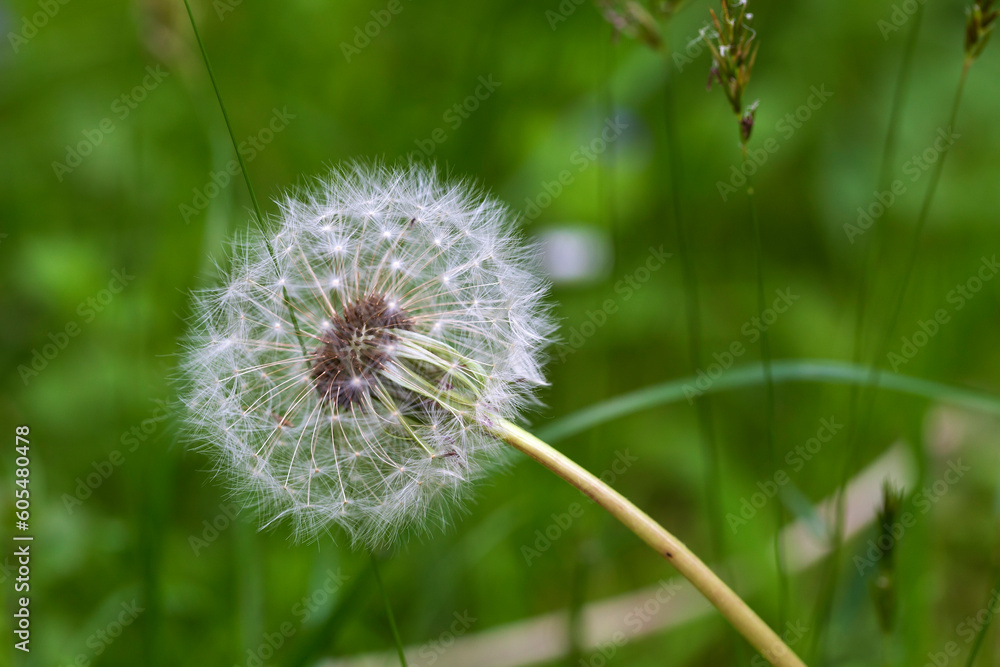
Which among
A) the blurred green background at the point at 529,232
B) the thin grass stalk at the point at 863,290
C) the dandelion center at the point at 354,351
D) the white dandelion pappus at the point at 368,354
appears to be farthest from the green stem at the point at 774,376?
the dandelion center at the point at 354,351

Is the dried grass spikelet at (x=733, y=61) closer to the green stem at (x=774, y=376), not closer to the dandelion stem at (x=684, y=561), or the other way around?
the green stem at (x=774, y=376)

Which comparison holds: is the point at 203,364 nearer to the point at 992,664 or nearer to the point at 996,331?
the point at 992,664

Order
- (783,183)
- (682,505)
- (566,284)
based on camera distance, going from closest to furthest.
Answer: (682,505) → (566,284) → (783,183)

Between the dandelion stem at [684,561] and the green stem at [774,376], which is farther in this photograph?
the green stem at [774,376]

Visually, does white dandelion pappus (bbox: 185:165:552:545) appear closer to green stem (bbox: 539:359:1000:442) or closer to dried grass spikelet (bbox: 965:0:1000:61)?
green stem (bbox: 539:359:1000:442)

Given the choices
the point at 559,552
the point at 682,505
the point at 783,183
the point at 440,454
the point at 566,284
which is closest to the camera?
the point at 440,454

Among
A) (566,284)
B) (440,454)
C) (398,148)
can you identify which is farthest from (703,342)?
(440,454)
